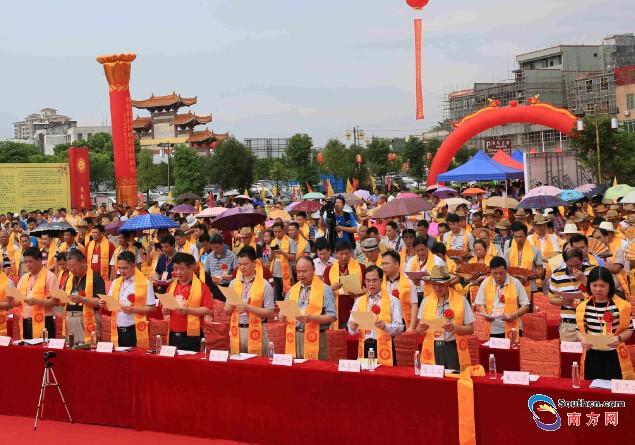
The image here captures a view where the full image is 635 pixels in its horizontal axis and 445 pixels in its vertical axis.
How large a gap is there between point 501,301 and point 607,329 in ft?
4.75

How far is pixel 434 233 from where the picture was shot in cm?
1280

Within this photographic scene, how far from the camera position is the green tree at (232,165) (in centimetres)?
4147

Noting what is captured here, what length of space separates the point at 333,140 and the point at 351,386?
41498 mm

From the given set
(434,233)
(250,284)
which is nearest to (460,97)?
(434,233)

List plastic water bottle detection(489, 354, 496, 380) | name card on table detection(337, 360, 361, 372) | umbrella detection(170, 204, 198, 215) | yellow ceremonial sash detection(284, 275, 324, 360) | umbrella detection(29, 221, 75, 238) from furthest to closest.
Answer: umbrella detection(170, 204, 198, 215), umbrella detection(29, 221, 75, 238), yellow ceremonial sash detection(284, 275, 324, 360), name card on table detection(337, 360, 361, 372), plastic water bottle detection(489, 354, 496, 380)

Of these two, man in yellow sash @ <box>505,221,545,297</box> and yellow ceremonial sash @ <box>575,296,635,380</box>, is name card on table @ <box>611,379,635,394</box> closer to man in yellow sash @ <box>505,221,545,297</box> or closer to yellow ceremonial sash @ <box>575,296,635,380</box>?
yellow ceremonial sash @ <box>575,296,635,380</box>

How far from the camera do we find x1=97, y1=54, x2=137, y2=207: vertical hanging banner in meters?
29.1

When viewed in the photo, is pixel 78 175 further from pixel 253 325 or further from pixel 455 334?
pixel 455 334

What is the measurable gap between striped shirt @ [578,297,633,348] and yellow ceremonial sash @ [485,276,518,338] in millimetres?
1231

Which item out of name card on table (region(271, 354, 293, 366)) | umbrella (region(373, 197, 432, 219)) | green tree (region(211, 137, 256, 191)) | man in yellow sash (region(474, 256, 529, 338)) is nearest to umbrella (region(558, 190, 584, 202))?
umbrella (region(373, 197, 432, 219))

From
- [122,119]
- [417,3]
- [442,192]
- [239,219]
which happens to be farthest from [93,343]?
[417,3]

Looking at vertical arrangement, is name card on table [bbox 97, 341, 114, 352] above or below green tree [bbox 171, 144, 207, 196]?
below

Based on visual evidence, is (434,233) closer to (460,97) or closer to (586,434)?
(586,434)

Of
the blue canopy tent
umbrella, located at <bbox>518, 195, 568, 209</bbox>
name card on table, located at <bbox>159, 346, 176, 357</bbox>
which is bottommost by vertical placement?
name card on table, located at <bbox>159, 346, 176, 357</bbox>
